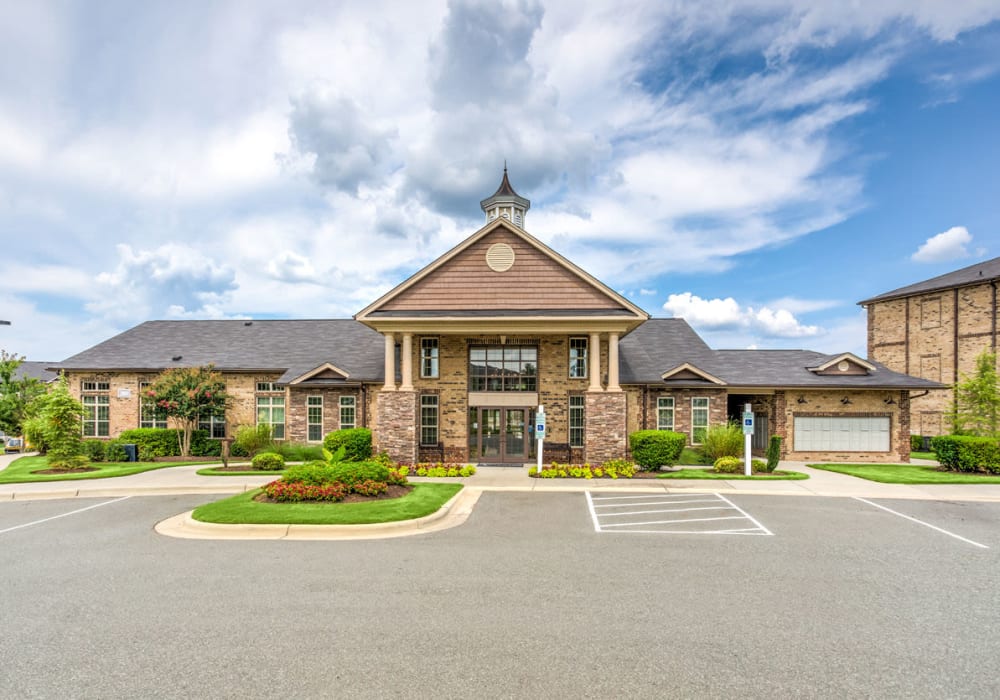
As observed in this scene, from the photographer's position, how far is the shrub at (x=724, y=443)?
1989cm

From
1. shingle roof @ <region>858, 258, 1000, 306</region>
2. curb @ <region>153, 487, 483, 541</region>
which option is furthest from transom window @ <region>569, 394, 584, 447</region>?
shingle roof @ <region>858, 258, 1000, 306</region>

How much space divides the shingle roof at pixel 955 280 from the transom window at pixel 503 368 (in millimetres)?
28010

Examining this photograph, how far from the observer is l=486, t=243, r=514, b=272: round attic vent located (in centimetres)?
2052

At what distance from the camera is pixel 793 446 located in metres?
23.0

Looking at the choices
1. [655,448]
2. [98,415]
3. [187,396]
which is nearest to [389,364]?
[187,396]

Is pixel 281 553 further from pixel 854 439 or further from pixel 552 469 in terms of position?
pixel 854 439

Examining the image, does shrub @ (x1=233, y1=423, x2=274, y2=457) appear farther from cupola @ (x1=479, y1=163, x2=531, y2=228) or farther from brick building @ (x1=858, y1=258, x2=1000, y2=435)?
brick building @ (x1=858, y1=258, x2=1000, y2=435)

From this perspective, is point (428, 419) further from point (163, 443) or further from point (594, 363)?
point (163, 443)

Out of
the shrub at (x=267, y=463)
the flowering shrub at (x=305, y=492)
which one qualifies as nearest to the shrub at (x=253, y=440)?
the shrub at (x=267, y=463)

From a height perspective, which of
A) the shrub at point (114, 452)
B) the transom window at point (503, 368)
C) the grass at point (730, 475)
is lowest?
the shrub at point (114, 452)

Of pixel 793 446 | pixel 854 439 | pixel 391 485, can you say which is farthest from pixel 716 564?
pixel 854 439

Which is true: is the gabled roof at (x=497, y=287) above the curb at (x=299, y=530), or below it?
above

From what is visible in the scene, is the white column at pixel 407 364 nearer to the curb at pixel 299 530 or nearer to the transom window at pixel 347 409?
the transom window at pixel 347 409

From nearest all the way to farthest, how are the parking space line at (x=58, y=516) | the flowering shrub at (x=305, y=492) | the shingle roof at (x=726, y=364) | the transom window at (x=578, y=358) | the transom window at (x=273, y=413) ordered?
1. the parking space line at (x=58, y=516)
2. the flowering shrub at (x=305, y=492)
3. the transom window at (x=578, y=358)
4. the shingle roof at (x=726, y=364)
5. the transom window at (x=273, y=413)
